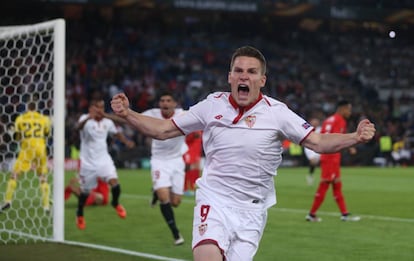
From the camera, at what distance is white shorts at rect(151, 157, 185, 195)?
11289 millimetres

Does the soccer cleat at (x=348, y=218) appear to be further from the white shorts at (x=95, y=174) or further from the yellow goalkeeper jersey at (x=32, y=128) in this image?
the yellow goalkeeper jersey at (x=32, y=128)

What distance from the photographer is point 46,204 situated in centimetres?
1359

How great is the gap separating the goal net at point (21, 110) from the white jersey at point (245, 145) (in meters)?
5.33

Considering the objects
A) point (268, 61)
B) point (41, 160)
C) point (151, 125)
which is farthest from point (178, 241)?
point (268, 61)

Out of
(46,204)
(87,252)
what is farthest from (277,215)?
(87,252)

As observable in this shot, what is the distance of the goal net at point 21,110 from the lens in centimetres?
1063

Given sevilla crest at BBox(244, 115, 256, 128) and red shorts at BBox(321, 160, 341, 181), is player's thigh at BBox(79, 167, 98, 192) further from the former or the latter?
sevilla crest at BBox(244, 115, 256, 128)

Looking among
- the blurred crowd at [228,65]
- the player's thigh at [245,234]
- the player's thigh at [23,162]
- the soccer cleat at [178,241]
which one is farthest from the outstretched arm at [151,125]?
the blurred crowd at [228,65]

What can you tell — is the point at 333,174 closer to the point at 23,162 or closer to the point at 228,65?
the point at 23,162

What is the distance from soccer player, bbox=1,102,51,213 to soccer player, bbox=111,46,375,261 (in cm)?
805

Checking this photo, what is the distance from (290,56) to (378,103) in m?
5.16

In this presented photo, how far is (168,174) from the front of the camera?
11.4m

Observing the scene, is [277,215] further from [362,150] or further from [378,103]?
[378,103]

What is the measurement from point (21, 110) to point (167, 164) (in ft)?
18.0
